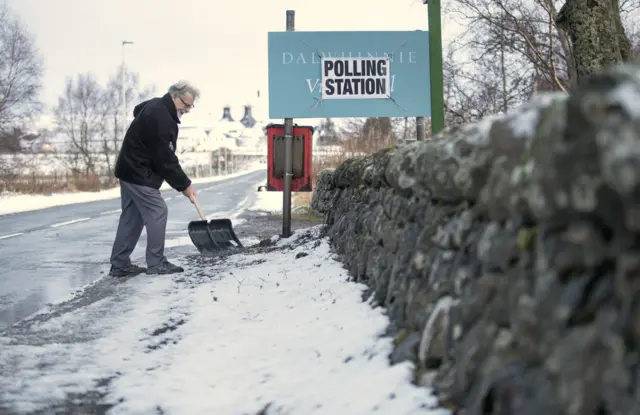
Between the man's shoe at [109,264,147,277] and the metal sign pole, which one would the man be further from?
the metal sign pole

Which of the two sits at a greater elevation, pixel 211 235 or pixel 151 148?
pixel 151 148

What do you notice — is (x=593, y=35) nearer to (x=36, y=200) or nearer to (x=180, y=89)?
(x=180, y=89)

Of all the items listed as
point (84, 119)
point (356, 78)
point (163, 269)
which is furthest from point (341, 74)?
point (84, 119)

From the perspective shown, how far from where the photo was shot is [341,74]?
31.4 feet

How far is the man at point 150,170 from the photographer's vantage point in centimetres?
723

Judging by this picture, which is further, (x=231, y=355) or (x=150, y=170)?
(x=150, y=170)

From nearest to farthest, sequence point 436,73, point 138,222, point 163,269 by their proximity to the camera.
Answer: point 163,269 → point 138,222 → point 436,73

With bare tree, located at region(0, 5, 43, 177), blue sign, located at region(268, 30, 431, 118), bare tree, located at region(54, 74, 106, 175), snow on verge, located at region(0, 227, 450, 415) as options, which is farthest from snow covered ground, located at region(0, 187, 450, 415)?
bare tree, located at region(54, 74, 106, 175)

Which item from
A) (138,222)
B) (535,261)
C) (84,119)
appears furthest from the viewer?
(84,119)

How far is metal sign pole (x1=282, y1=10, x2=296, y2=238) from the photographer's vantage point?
977cm

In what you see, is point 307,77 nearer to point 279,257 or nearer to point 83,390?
point 279,257

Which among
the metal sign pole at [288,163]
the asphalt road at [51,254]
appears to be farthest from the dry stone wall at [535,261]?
the metal sign pole at [288,163]

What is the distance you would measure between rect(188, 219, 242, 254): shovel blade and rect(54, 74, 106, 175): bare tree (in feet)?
120

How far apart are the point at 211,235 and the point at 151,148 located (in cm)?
194
